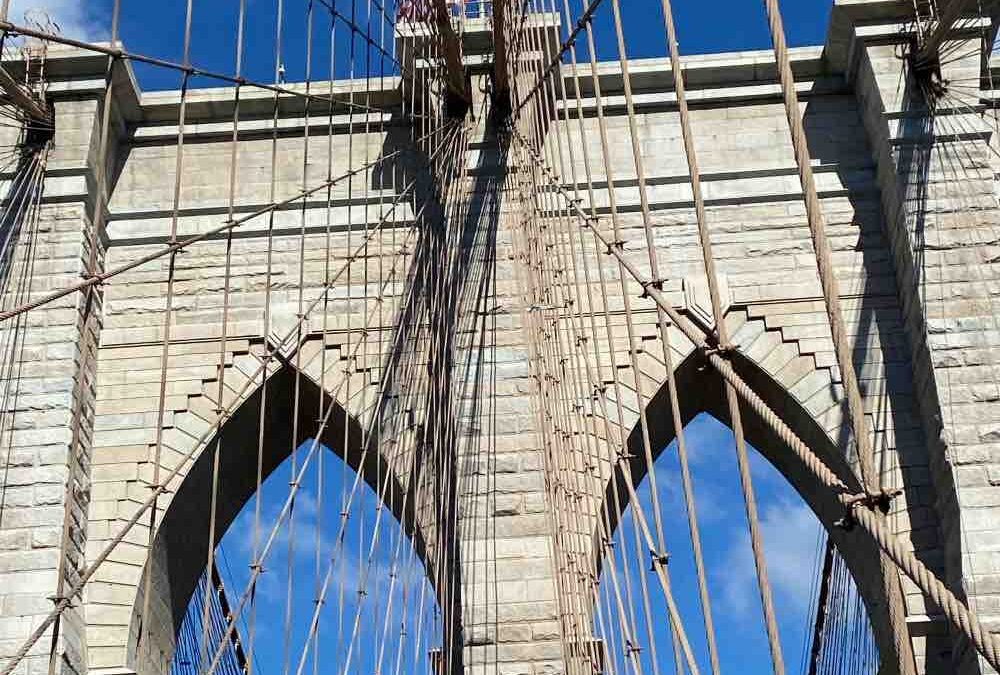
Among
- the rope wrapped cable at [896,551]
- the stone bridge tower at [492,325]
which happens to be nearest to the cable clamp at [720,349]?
the rope wrapped cable at [896,551]

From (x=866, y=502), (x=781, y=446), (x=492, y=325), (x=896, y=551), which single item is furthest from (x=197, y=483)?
(x=896, y=551)

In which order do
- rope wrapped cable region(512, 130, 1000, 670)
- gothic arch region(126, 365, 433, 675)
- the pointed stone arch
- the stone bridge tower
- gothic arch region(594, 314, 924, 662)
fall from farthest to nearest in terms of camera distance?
gothic arch region(594, 314, 924, 662), gothic arch region(126, 365, 433, 675), the pointed stone arch, the stone bridge tower, rope wrapped cable region(512, 130, 1000, 670)

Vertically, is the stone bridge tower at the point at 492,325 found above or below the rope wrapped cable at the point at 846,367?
above

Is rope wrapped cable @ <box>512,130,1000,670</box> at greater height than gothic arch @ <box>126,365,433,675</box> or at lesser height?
lesser

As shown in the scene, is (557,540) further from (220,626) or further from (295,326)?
(220,626)

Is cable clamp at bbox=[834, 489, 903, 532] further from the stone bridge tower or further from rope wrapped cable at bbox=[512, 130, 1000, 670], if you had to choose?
the stone bridge tower

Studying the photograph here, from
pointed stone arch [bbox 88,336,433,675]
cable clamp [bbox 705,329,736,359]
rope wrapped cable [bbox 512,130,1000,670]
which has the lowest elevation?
rope wrapped cable [bbox 512,130,1000,670]

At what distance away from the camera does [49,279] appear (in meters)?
12.0

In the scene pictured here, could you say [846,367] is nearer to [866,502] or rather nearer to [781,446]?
[866,502]

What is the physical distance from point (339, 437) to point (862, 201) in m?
4.39

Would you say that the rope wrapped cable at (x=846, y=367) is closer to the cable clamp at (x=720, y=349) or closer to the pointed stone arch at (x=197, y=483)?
the cable clamp at (x=720, y=349)

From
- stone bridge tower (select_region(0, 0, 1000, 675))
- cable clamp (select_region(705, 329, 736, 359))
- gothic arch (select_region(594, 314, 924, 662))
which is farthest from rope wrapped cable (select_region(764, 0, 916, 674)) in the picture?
gothic arch (select_region(594, 314, 924, 662))

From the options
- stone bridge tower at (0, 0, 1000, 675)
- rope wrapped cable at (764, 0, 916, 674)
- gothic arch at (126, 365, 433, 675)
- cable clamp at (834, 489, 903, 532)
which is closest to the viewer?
rope wrapped cable at (764, 0, 916, 674)

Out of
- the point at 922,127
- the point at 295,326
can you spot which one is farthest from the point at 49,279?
the point at 922,127
